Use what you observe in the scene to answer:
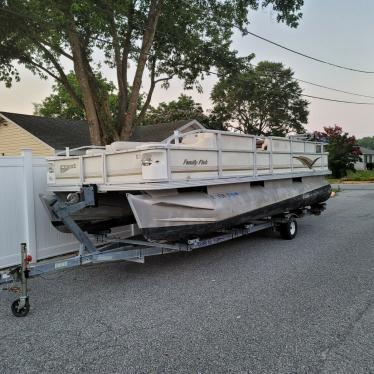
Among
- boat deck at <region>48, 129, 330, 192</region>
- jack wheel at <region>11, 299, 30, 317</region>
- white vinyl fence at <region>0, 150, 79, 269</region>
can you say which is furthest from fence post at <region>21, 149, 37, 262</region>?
jack wheel at <region>11, 299, 30, 317</region>

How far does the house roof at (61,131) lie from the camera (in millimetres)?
18266

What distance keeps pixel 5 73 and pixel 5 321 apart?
12.9m

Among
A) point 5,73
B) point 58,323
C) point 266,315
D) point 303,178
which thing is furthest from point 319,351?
point 5,73

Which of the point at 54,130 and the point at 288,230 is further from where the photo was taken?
the point at 54,130

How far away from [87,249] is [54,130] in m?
15.1

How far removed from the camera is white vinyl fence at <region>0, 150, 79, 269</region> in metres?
6.58

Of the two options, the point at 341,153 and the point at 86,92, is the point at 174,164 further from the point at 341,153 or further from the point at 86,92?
the point at 341,153

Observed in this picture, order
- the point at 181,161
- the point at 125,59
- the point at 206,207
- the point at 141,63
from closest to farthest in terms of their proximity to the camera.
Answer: the point at 181,161
the point at 206,207
the point at 141,63
the point at 125,59

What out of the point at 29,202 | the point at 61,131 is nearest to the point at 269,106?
the point at 61,131

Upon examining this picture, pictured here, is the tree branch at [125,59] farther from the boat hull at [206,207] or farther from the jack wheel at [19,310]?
the jack wheel at [19,310]

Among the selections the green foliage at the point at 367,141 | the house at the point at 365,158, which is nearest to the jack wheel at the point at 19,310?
the house at the point at 365,158

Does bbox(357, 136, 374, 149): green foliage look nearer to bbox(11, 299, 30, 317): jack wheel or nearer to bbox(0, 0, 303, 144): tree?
bbox(0, 0, 303, 144): tree

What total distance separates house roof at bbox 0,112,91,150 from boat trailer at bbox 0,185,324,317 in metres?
12.2

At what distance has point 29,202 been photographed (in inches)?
274
